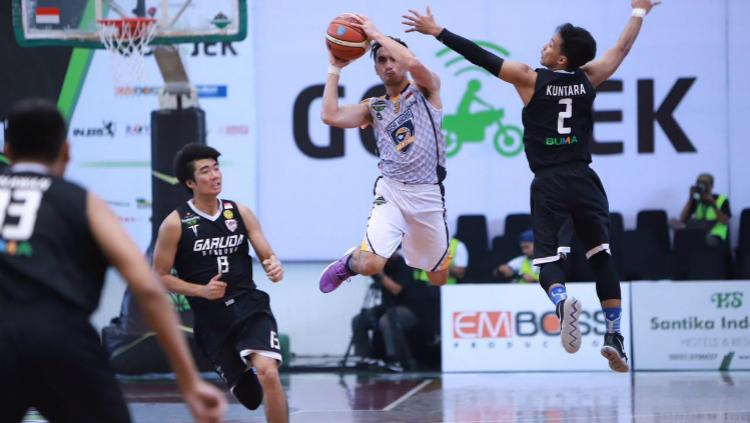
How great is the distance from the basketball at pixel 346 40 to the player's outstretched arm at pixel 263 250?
1.38 metres

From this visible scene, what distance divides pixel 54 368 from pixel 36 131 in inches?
32.2

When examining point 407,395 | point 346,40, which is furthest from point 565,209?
point 407,395

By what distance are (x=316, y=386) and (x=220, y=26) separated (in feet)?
13.5

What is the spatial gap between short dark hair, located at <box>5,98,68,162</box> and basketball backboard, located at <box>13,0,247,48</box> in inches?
333

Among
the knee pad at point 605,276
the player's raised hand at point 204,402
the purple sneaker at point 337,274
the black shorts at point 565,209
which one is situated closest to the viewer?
the player's raised hand at point 204,402

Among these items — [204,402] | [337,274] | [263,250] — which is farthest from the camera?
[337,274]

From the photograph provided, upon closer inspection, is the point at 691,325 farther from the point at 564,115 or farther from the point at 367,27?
the point at 367,27

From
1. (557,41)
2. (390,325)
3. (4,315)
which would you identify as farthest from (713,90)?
(4,315)

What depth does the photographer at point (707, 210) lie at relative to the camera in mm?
14773

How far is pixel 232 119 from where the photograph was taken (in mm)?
15312

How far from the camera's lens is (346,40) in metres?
8.26

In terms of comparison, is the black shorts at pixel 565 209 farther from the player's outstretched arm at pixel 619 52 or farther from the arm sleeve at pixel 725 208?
the arm sleeve at pixel 725 208

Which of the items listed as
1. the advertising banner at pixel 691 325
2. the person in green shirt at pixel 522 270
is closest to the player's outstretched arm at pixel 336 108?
the person in green shirt at pixel 522 270

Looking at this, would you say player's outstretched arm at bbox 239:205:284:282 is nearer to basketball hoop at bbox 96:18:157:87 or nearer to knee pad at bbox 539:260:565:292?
knee pad at bbox 539:260:565:292
